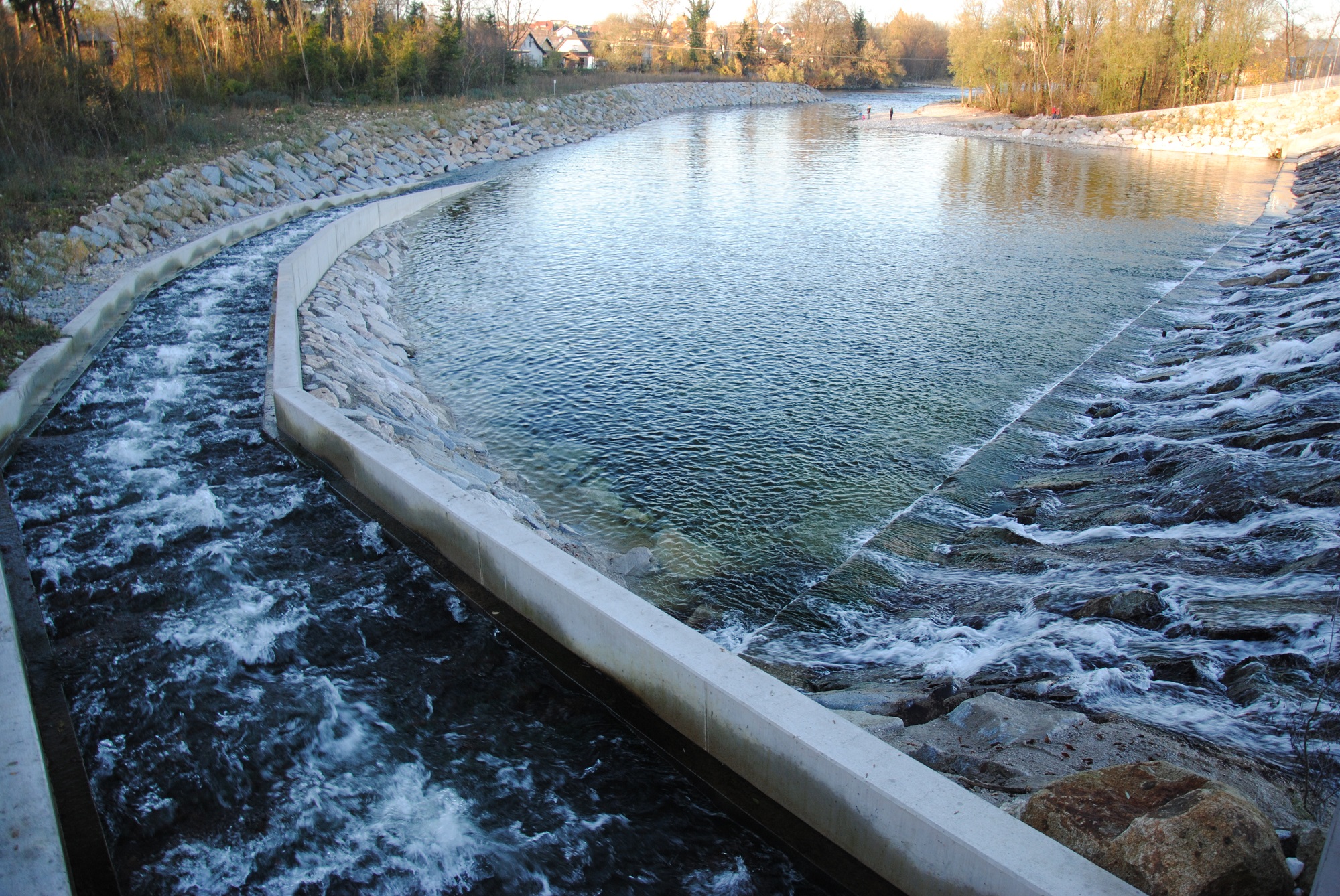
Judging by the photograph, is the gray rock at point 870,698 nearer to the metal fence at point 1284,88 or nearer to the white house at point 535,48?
the metal fence at point 1284,88

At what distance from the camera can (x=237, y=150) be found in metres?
23.5

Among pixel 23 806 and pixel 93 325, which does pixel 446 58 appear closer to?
pixel 93 325

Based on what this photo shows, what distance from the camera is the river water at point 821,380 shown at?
6488 mm

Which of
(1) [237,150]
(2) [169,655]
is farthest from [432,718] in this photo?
(1) [237,150]

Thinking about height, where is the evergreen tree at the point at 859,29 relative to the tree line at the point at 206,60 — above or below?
above

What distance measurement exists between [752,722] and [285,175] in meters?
24.1

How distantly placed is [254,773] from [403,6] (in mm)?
53765

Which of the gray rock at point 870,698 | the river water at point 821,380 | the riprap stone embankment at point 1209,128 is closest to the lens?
the gray rock at point 870,698

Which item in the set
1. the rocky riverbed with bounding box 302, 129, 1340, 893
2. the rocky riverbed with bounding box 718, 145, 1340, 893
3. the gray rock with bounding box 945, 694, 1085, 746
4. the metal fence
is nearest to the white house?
the metal fence

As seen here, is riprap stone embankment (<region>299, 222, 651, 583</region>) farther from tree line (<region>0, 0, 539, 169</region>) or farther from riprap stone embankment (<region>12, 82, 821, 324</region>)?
tree line (<region>0, 0, 539, 169</region>)

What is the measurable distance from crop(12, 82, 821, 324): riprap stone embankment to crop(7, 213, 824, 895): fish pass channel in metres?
6.45

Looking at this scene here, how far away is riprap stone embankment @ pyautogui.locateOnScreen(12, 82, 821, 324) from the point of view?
13.9 meters

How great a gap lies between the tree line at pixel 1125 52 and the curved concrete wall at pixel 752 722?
53.9 meters

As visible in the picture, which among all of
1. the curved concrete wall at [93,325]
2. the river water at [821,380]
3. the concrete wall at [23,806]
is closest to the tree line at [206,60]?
the curved concrete wall at [93,325]
